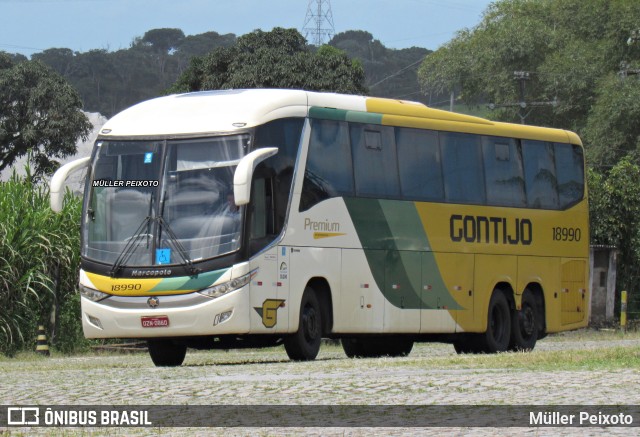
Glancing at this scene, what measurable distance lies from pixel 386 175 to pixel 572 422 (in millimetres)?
12185

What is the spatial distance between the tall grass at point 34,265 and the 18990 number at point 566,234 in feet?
31.9

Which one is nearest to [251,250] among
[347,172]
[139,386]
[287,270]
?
[287,270]

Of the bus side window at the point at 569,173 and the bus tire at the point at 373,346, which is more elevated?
the bus side window at the point at 569,173

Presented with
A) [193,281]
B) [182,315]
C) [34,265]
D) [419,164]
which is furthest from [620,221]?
[182,315]

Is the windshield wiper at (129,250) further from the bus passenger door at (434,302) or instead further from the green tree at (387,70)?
the green tree at (387,70)

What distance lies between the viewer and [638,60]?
7881 cm

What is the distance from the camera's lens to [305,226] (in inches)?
818

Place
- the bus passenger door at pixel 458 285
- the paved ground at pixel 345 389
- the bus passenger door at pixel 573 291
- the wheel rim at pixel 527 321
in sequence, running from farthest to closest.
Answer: the bus passenger door at pixel 573 291, the wheel rim at pixel 527 321, the bus passenger door at pixel 458 285, the paved ground at pixel 345 389

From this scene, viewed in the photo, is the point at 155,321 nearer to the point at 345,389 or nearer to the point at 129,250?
the point at 129,250

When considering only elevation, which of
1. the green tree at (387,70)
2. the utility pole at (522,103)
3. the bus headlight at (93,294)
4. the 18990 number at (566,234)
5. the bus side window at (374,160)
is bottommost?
the bus headlight at (93,294)

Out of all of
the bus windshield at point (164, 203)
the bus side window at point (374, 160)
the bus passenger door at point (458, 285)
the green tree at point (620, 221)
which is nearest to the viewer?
the bus windshield at point (164, 203)

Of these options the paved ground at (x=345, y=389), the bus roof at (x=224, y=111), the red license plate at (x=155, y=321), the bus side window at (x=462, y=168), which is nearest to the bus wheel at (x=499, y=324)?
the bus side window at (x=462, y=168)

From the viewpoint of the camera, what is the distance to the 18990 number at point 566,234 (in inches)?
1041

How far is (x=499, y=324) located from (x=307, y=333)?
545cm
